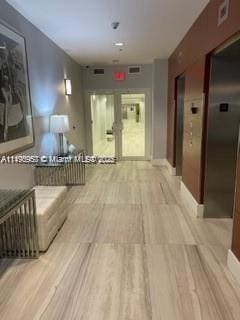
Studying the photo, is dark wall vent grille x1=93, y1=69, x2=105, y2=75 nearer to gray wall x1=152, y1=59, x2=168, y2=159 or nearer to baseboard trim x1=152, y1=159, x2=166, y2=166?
gray wall x1=152, y1=59, x2=168, y2=159

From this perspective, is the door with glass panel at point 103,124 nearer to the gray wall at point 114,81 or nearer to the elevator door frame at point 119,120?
the elevator door frame at point 119,120

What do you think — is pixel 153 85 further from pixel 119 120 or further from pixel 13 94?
pixel 13 94

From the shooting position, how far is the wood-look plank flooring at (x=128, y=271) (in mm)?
1879

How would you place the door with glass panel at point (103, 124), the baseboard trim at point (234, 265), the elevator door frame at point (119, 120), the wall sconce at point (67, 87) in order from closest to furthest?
the baseboard trim at point (234, 265) → the wall sconce at point (67, 87) → the elevator door frame at point (119, 120) → the door with glass panel at point (103, 124)

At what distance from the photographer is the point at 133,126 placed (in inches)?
287

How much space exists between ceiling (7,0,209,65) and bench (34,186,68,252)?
2.29 metres

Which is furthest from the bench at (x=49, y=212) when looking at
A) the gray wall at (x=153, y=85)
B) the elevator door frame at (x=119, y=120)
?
the elevator door frame at (x=119, y=120)

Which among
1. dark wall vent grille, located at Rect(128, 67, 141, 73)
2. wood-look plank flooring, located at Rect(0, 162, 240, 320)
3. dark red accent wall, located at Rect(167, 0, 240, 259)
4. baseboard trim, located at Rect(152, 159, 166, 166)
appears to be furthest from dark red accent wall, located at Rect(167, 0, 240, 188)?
baseboard trim, located at Rect(152, 159, 166, 166)

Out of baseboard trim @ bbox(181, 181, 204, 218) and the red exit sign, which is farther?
the red exit sign

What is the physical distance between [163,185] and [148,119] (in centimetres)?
278

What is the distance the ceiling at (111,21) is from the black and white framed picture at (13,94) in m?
0.47

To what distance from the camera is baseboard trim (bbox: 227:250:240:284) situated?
7.10 feet

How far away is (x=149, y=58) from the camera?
20.4 ft

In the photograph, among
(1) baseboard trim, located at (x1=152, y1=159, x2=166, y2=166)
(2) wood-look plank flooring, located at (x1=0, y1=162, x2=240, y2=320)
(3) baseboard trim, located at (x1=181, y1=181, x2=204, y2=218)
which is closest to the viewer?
(2) wood-look plank flooring, located at (x1=0, y1=162, x2=240, y2=320)
